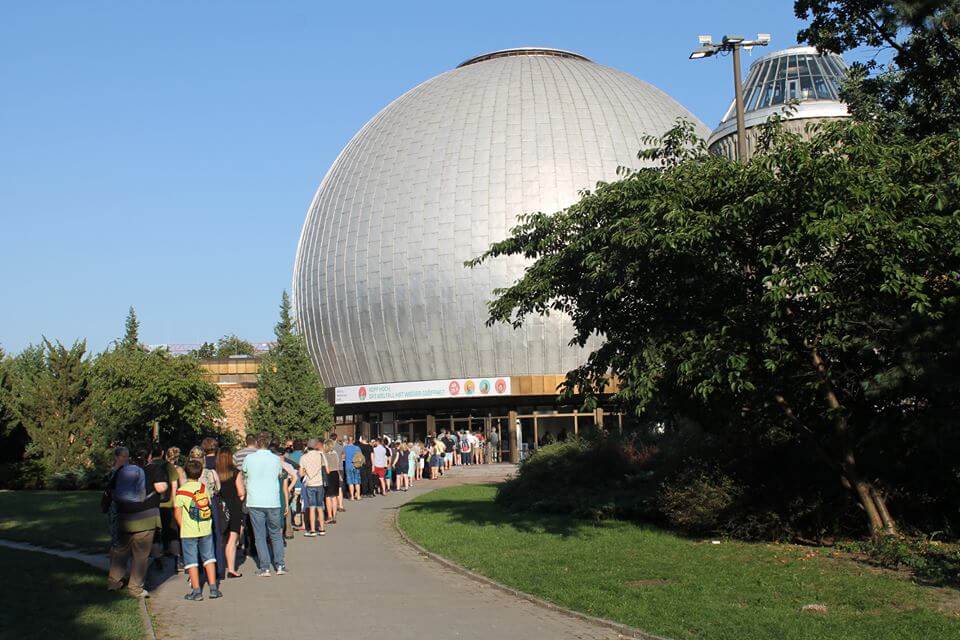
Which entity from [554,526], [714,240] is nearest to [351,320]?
[554,526]

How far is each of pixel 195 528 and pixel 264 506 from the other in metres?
1.68

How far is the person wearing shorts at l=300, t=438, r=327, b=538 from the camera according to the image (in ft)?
57.6

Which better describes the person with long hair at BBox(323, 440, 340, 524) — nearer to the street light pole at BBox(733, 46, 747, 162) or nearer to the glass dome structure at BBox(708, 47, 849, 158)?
the street light pole at BBox(733, 46, 747, 162)

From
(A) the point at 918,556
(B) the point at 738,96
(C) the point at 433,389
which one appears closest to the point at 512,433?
(C) the point at 433,389

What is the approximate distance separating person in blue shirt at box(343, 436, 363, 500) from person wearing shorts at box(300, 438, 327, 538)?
21.3ft

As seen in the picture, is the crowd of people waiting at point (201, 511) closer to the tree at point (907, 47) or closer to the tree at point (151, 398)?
the tree at point (907, 47)

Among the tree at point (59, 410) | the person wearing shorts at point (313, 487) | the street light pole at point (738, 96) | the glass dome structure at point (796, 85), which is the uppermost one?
the glass dome structure at point (796, 85)

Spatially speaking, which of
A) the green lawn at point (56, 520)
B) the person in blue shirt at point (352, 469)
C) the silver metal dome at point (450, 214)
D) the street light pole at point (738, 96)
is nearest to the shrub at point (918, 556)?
the street light pole at point (738, 96)

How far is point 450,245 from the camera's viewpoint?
48.6m

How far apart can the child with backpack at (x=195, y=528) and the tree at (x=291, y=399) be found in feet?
117

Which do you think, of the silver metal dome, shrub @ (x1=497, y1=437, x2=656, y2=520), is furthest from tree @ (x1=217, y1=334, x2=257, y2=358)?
shrub @ (x1=497, y1=437, x2=656, y2=520)

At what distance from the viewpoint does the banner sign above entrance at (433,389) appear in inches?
1884

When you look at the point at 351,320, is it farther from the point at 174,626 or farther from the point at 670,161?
the point at 174,626

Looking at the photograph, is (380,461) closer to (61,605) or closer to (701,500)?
(701,500)
